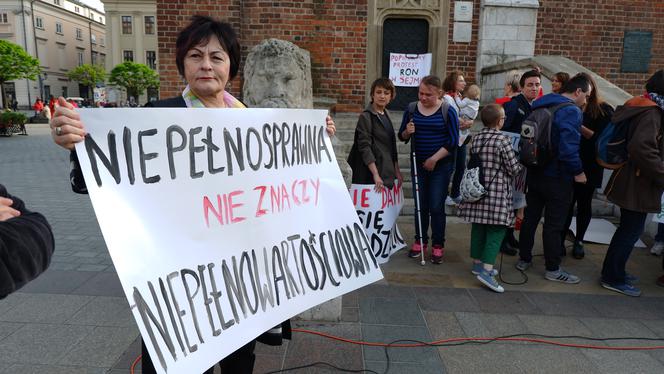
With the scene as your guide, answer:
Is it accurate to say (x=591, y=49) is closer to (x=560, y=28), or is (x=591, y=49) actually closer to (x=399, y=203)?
(x=560, y=28)

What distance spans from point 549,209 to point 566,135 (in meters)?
0.70

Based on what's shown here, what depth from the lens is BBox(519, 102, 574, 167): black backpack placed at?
4.10m

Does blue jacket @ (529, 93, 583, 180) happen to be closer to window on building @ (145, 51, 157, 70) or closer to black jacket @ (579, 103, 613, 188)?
black jacket @ (579, 103, 613, 188)

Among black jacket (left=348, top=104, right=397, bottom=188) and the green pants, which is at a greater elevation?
black jacket (left=348, top=104, right=397, bottom=188)

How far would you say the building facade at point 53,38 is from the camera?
180 ft

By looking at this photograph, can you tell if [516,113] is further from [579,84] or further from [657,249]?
[657,249]

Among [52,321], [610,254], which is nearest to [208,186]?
[52,321]

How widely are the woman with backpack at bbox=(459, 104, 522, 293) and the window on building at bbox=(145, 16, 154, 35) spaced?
57792 millimetres

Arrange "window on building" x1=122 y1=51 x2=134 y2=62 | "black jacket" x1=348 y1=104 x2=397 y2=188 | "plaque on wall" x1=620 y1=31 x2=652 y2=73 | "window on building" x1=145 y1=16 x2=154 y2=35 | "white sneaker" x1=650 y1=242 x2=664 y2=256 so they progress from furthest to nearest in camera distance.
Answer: "window on building" x1=122 y1=51 x2=134 y2=62 → "window on building" x1=145 y1=16 x2=154 y2=35 → "plaque on wall" x1=620 y1=31 x2=652 y2=73 → "white sneaker" x1=650 y1=242 x2=664 y2=256 → "black jacket" x1=348 y1=104 x2=397 y2=188

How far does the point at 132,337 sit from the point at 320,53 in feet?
24.6

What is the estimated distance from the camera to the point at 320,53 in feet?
31.1

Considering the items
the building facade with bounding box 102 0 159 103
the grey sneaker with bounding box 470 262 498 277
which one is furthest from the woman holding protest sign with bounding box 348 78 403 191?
the building facade with bounding box 102 0 159 103

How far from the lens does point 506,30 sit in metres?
9.43

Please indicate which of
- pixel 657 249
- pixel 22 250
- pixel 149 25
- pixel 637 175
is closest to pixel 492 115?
pixel 637 175
